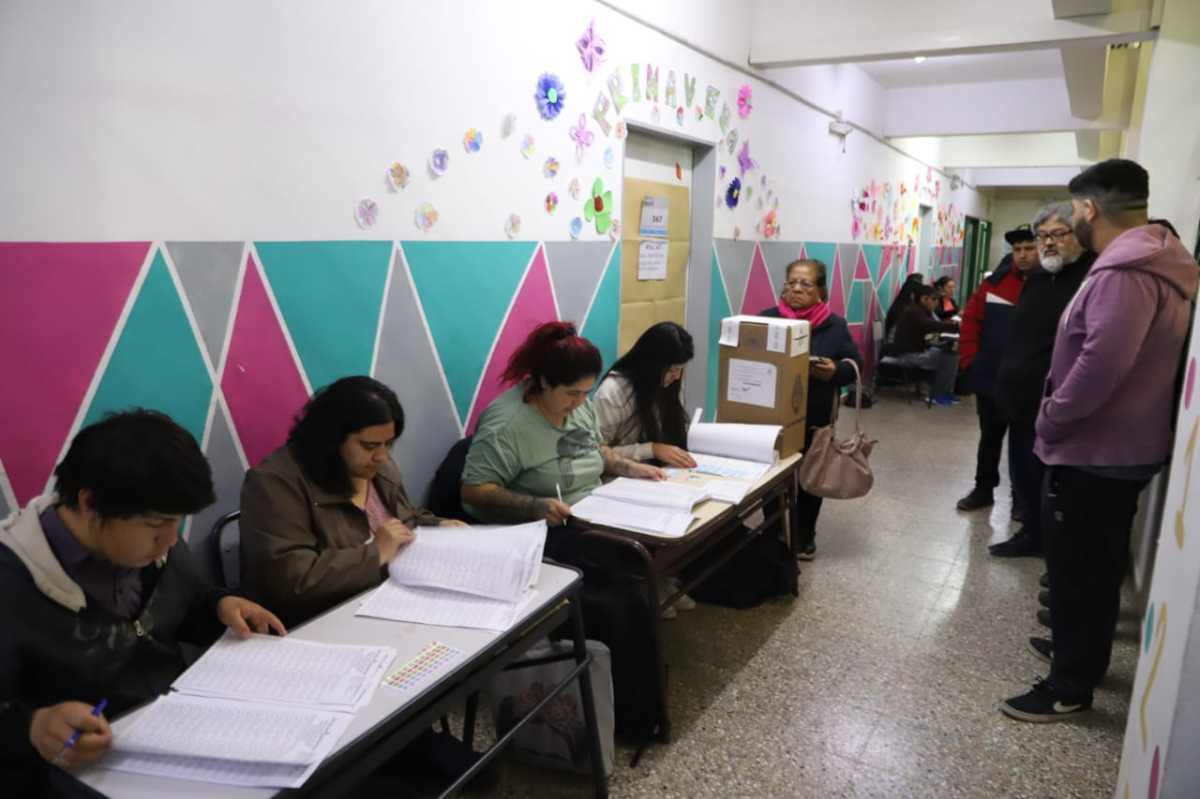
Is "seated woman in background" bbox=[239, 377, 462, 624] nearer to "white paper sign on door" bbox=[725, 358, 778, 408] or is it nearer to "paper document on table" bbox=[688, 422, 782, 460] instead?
"paper document on table" bbox=[688, 422, 782, 460]

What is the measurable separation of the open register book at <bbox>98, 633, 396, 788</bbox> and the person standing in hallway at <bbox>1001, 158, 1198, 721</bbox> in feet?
6.21

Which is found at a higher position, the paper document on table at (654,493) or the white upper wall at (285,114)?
the white upper wall at (285,114)

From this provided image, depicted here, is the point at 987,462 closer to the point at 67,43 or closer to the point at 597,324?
the point at 597,324

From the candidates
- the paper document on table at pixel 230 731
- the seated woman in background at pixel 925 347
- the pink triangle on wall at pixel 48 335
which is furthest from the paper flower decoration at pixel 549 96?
the seated woman in background at pixel 925 347

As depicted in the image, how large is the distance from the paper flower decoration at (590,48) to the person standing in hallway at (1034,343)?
1874 mm

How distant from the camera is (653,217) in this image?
3.88 metres

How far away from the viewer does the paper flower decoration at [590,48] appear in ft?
10.1

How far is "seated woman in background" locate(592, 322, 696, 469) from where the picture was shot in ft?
9.10

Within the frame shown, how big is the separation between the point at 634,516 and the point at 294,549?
3.10 ft

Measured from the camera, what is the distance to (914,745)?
7.43 ft

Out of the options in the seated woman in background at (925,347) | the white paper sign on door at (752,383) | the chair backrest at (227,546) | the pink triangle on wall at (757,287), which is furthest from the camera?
the seated woman in background at (925,347)

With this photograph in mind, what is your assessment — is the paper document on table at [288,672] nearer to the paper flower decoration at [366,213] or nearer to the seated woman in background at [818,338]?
the paper flower decoration at [366,213]

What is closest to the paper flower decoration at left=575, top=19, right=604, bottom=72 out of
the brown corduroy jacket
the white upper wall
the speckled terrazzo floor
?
the white upper wall

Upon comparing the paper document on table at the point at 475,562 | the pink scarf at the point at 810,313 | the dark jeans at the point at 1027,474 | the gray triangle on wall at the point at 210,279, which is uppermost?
the gray triangle on wall at the point at 210,279
